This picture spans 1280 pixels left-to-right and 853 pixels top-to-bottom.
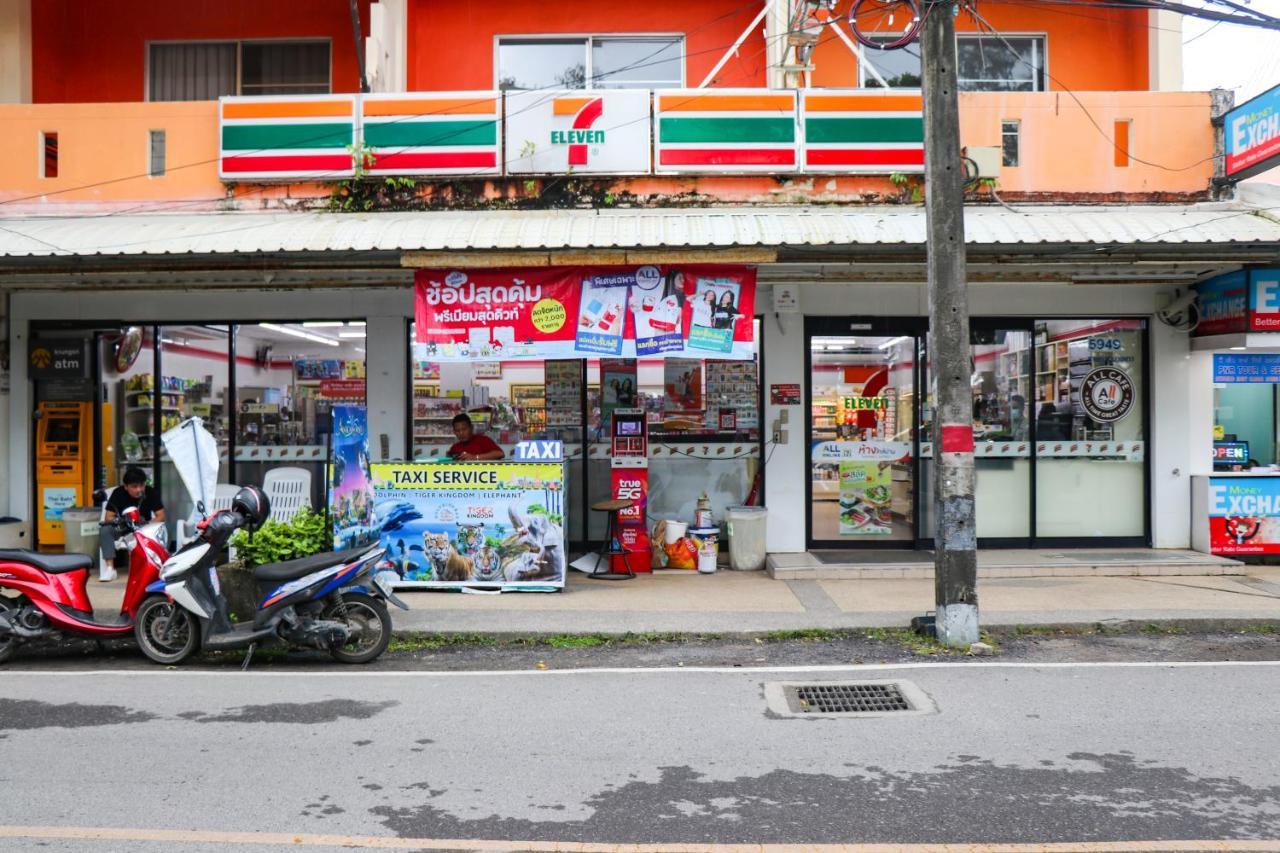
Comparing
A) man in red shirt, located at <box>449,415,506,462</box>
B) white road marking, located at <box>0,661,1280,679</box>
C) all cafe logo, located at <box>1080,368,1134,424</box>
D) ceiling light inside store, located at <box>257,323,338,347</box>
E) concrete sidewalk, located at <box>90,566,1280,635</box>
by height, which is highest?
ceiling light inside store, located at <box>257,323,338,347</box>

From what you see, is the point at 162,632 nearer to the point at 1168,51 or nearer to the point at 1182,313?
the point at 1182,313

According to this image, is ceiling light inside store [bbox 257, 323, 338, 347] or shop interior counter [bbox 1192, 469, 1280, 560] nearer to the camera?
shop interior counter [bbox 1192, 469, 1280, 560]

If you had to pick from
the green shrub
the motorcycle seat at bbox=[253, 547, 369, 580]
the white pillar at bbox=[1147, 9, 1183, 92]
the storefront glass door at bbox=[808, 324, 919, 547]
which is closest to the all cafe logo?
the storefront glass door at bbox=[808, 324, 919, 547]

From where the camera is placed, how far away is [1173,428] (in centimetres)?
1209

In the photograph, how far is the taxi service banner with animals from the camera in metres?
10.5

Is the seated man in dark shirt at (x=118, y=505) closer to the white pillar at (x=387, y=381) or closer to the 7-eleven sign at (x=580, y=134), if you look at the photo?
the white pillar at (x=387, y=381)

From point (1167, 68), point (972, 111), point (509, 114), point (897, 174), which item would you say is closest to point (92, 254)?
point (509, 114)

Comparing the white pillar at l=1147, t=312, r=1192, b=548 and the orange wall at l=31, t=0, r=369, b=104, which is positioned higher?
the orange wall at l=31, t=0, r=369, b=104

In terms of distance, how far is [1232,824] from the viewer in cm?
447

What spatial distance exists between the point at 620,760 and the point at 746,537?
21.2ft

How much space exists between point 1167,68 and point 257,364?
496 inches

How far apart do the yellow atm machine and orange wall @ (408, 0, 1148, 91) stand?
6310 mm

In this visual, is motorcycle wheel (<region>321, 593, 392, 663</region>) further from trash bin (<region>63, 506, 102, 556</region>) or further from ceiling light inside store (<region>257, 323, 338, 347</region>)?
trash bin (<region>63, 506, 102, 556</region>)

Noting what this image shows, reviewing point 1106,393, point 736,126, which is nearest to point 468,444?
point 736,126
